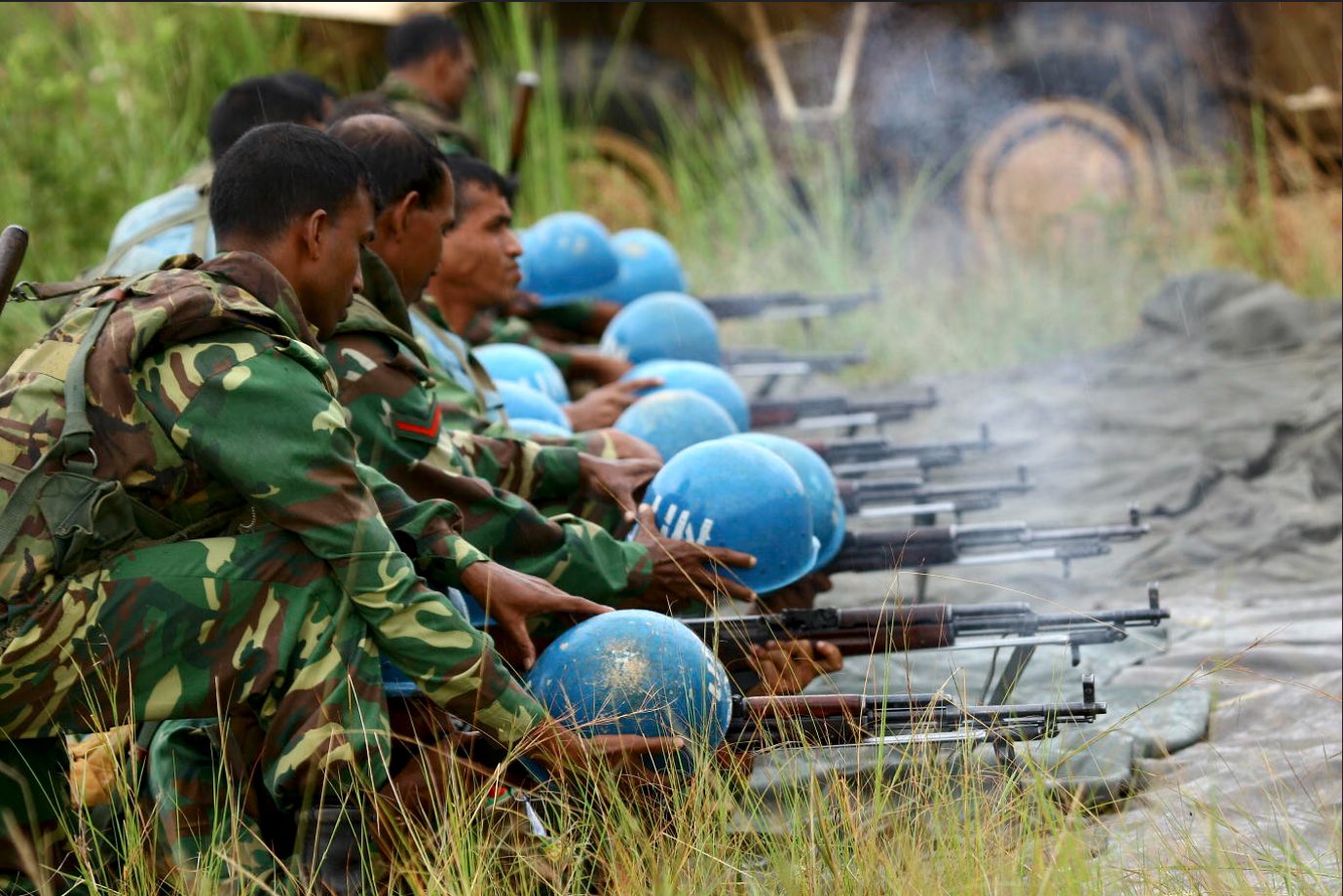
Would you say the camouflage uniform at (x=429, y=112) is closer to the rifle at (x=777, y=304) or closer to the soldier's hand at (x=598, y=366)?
the soldier's hand at (x=598, y=366)

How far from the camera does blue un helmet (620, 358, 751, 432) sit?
20.7ft

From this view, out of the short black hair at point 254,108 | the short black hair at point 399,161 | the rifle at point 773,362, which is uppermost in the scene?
the short black hair at point 254,108

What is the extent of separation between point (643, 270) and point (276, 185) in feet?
17.8

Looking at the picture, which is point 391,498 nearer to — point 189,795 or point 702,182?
point 189,795

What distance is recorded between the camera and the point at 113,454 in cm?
307

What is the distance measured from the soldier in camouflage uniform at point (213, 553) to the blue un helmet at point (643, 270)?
5.45 metres

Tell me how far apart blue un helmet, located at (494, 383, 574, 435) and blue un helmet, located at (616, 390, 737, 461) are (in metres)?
0.25

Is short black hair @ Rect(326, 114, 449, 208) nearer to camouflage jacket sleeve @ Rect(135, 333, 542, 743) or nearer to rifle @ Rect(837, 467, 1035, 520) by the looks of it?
camouflage jacket sleeve @ Rect(135, 333, 542, 743)

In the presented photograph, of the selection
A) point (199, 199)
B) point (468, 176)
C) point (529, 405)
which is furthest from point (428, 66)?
point (529, 405)

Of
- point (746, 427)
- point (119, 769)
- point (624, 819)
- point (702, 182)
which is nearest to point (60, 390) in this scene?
point (119, 769)

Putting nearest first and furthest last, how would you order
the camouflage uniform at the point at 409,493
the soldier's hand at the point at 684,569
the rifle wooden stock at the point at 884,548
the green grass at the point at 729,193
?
1. the camouflage uniform at the point at 409,493
2. the soldier's hand at the point at 684,569
3. the rifle wooden stock at the point at 884,548
4. the green grass at the point at 729,193

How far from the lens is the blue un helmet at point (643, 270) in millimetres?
8688

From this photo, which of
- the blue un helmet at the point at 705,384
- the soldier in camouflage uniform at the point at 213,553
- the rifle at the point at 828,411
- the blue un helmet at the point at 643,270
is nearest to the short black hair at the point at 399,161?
the soldier in camouflage uniform at the point at 213,553

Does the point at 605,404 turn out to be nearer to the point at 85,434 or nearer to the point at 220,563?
the point at 220,563
